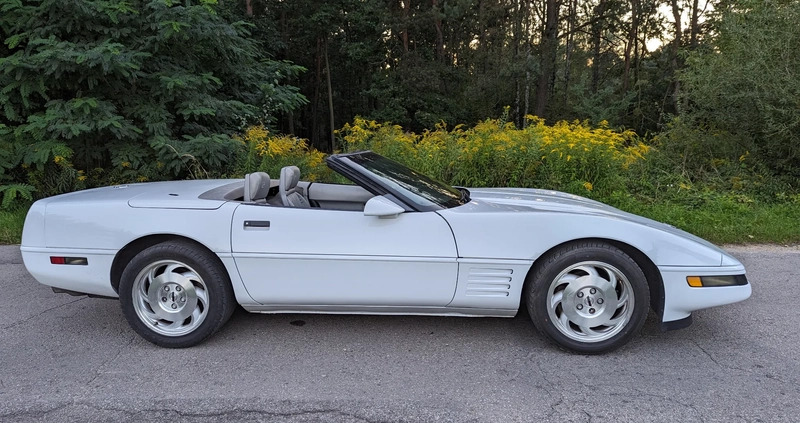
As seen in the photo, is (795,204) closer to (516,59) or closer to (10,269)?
(10,269)

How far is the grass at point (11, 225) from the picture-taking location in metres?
5.88

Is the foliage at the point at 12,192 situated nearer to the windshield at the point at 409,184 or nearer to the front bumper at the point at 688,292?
the windshield at the point at 409,184

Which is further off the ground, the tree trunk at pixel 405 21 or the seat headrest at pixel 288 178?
the tree trunk at pixel 405 21

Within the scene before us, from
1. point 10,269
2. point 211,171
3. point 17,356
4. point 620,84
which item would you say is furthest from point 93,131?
point 620,84

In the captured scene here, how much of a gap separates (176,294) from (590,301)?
99.7 inches

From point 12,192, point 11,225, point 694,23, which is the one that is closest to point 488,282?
point 11,225

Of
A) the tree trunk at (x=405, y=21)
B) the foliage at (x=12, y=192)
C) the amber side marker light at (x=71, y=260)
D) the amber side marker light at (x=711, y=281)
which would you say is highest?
the tree trunk at (x=405, y=21)

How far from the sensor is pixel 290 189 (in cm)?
362

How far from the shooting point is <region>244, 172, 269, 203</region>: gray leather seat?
3.43 meters

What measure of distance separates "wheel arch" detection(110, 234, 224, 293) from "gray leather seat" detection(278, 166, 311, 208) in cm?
66

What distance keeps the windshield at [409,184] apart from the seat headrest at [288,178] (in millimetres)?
531

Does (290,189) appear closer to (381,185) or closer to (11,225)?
(381,185)

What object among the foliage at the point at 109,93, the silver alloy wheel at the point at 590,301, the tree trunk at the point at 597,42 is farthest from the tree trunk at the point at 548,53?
Result: the silver alloy wheel at the point at 590,301

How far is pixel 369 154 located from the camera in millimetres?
3695
